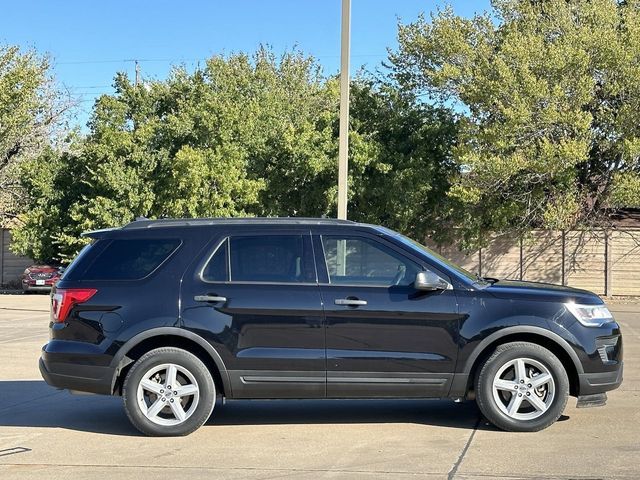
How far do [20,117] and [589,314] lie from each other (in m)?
25.5

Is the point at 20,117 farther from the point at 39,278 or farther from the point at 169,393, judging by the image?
the point at 169,393

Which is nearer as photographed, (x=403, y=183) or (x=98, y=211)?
(x=403, y=183)

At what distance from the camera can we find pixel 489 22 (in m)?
24.0

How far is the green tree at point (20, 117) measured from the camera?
28.4 metres

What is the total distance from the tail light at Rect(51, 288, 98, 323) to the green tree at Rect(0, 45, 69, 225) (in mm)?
23080

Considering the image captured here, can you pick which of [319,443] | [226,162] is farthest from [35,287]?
[319,443]

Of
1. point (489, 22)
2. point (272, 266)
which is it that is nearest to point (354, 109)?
point (489, 22)

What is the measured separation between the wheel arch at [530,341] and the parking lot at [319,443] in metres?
0.50

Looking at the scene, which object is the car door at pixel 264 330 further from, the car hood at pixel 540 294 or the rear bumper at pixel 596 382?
the rear bumper at pixel 596 382

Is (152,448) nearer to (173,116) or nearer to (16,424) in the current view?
(16,424)

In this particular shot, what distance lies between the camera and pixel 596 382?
701 cm

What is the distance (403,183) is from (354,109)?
10.4ft

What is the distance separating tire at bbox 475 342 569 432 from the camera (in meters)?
6.99

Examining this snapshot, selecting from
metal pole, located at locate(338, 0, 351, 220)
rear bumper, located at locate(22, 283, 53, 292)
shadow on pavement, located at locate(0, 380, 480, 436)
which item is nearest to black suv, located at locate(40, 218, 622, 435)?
shadow on pavement, located at locate(0, 380, 480, 436)
